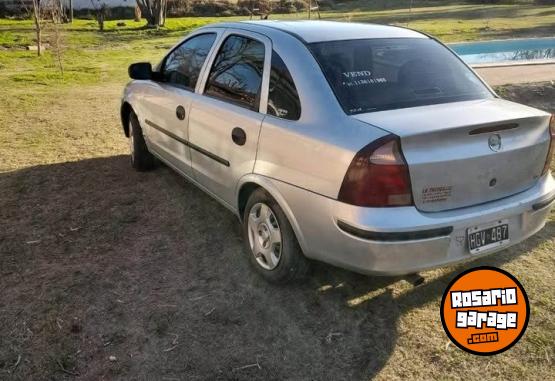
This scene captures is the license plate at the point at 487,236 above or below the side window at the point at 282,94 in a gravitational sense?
below

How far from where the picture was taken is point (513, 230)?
295 centimetres

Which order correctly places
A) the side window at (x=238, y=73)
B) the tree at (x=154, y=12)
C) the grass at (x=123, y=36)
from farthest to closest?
the tree at (x=154, y=12)
the grass at (x=123, y=36)
the side window at (x=238, y=73)

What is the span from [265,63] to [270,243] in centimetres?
120

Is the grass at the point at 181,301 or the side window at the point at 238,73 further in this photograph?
the side window at the point at 238,73

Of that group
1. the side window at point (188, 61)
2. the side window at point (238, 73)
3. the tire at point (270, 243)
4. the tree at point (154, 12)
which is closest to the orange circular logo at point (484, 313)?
the tire at point (270, 243)

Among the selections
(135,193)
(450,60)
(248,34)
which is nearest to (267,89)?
(248,34)

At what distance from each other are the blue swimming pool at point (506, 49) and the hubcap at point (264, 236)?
14.8 meters

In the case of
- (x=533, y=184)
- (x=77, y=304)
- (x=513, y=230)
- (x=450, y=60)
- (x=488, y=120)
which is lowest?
(x=77, y=304)

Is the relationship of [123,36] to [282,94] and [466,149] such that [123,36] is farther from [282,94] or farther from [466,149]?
[466,149]

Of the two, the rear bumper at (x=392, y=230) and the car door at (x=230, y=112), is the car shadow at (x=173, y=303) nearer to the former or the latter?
the rear bumper at (x=392, y=230)

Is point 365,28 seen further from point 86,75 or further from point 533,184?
point 86,75

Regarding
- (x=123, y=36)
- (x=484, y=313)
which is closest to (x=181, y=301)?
(x=484, y=313)

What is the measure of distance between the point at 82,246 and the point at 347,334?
225 cm

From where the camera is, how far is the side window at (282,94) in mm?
3090
